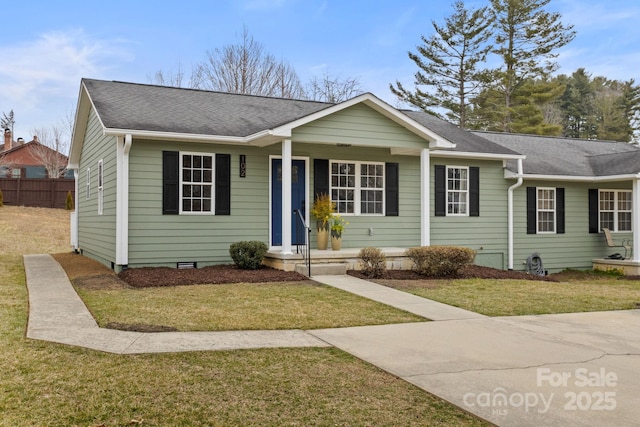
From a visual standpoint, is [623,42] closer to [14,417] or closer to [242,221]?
[242,221]

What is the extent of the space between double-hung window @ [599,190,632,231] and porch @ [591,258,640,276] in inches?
45.5

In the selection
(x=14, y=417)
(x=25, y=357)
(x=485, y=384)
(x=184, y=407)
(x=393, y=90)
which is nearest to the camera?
(x=14, y=417)

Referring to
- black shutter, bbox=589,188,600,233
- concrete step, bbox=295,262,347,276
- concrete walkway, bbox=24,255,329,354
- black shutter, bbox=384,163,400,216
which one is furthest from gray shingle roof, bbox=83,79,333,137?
black shutter, bbox=589,188,600,233

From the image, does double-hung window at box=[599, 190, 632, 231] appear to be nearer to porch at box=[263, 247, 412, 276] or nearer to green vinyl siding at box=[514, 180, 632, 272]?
green vinyl siding at box=[514, 180, 632, 272]

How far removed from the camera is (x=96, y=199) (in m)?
14.5

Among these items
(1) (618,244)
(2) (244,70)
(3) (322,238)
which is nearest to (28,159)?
(2) (244,70)

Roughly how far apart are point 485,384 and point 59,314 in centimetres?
519

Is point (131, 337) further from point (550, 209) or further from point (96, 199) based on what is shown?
point (550, 209)

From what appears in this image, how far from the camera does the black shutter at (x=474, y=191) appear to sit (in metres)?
15.2

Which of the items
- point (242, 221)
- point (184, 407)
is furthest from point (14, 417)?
point (242, 221)

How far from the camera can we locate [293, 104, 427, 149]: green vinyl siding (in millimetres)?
12000

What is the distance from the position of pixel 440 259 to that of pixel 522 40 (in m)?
26.1

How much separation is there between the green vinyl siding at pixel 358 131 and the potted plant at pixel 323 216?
1524 millimetres

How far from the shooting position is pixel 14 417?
3686 mm
